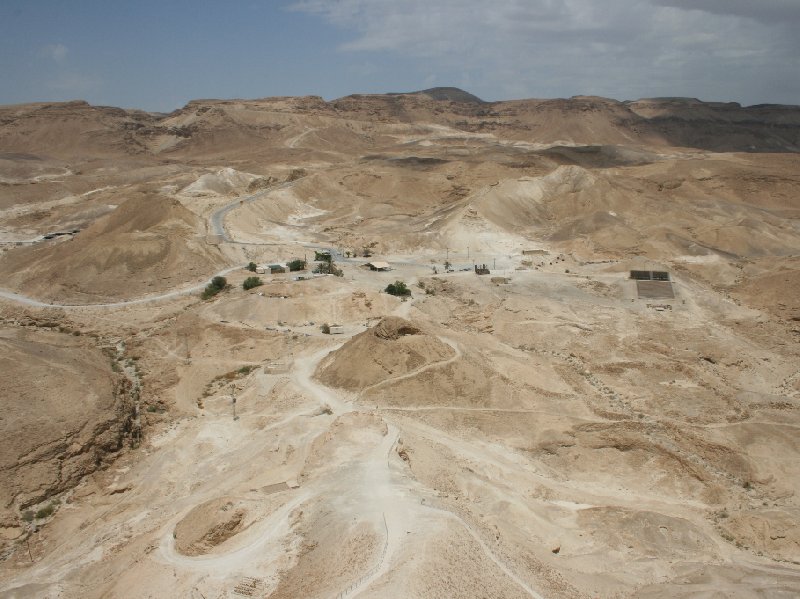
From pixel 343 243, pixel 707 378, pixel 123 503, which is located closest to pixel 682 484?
pixel 707 378

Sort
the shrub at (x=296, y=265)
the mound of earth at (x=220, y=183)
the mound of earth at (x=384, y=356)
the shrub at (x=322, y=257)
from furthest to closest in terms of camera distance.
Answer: the mound of earth at (x=220, y=183)
the shrub at (x=322, y=257)
the shrub at (x=296, y=265)
the mound of earth at (x=384, y=356)

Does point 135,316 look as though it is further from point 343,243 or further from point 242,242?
point 343,243

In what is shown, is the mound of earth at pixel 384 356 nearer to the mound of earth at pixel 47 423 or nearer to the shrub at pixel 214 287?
the mound of earth at pixel 47 423

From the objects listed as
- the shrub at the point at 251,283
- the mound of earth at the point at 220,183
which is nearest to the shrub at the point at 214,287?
the shrub at the point at 251,283

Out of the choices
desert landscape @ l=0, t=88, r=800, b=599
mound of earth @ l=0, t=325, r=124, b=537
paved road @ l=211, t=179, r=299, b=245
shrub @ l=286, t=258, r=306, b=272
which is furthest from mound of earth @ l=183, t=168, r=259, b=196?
mound of earth @ l=0, t=325, r=124, b=537

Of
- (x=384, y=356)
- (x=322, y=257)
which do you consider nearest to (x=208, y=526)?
(x=384, y=356)

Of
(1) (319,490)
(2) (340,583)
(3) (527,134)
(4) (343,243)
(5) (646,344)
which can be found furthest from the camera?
(3) (527,134)

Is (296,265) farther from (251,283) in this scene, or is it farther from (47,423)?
(47,423)
